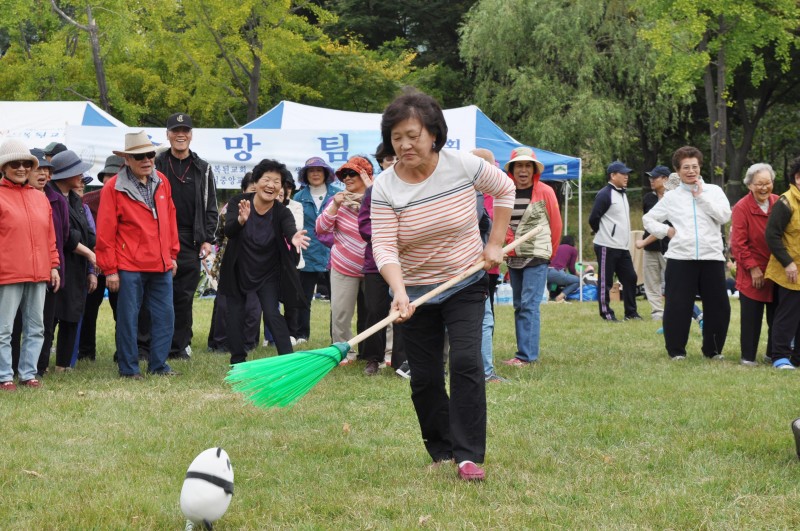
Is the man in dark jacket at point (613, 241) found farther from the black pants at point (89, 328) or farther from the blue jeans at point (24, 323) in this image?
the blue jeans at point (24, 323)

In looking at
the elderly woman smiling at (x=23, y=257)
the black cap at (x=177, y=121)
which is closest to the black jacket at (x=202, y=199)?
the black cap at (x=177, y=121)

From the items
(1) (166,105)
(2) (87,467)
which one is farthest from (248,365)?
(1) (166,105)

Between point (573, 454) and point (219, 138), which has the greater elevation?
point (219, 138)

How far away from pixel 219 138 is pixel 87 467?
40.4 feet

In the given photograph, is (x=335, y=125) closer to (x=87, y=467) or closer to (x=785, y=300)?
(x=785, y=300)

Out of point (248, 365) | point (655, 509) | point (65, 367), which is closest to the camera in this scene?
point (655, 509)

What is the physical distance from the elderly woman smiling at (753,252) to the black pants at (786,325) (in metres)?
0.20

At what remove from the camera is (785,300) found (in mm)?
9562

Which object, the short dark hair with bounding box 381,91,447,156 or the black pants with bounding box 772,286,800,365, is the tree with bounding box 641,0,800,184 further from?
the short dark hair with bounding box 381,91,447,156

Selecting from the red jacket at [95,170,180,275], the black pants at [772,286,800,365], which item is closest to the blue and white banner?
the black pants at [772,286,800,365]

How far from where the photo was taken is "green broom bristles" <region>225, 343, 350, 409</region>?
499cm

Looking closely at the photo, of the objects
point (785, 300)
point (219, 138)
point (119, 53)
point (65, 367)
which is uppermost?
point (119, 53)

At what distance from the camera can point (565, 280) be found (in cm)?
1892

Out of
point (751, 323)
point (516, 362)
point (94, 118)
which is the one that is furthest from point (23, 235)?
point (94, 118)
